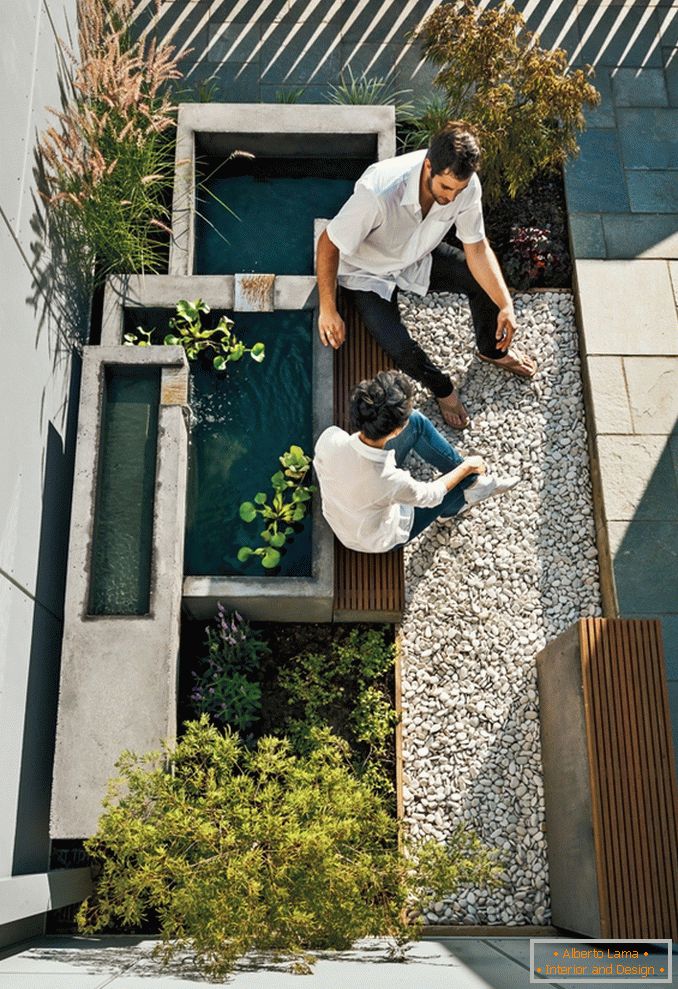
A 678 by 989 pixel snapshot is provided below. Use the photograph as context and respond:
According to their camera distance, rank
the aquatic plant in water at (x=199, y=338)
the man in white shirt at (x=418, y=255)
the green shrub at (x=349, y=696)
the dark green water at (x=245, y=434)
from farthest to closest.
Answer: the aquatic plant in water at (x=199, y=338) → the dark green water at (x=245, y=434) → the green shrub at (x=349, y=696) → the man in white shirt at (x=418, y=255)

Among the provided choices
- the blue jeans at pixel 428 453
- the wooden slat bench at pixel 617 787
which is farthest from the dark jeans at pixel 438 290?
the wooden slat bench at pixel 617 787

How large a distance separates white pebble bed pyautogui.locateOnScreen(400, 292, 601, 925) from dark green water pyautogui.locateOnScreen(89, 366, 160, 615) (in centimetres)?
131

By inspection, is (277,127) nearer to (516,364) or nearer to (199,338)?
(199,338)

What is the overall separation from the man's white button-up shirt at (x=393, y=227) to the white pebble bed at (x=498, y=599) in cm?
67

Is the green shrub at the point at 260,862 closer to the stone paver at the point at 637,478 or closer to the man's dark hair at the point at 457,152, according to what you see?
the stone paver at the point at 637,478

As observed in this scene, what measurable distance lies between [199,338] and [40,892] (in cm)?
263

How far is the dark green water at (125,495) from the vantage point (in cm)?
452

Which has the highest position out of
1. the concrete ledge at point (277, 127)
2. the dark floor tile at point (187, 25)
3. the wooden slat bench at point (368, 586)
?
the dark floor tile at point (187, 25)

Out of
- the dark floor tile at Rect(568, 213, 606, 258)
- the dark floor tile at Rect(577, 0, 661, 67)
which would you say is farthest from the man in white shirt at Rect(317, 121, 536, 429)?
the dark floor tile at Rect(577, 0, 661, 67)

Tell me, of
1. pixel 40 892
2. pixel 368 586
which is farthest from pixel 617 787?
pixel 40 892

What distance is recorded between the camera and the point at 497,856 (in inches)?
181

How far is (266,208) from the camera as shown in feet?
18.8

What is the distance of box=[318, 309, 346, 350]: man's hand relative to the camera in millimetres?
4793

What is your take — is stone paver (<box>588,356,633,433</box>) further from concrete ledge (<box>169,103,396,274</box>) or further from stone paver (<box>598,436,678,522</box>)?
concrete ledge (<box>169,103,396,274</box>)
